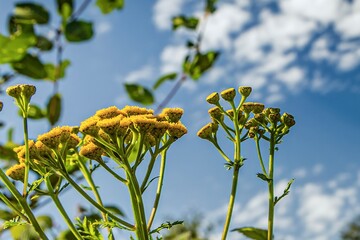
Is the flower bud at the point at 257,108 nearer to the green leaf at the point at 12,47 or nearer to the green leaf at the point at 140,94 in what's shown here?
the green leaf at the point at 12,47

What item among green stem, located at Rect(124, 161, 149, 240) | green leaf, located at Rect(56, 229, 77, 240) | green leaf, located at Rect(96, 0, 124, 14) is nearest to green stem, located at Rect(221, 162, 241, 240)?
green stem, located at Rect(124, 161, 149, 240)

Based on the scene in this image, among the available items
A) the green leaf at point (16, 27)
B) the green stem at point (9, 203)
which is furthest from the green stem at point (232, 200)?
the green leaf at point (16, 27)

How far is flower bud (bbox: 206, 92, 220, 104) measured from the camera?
1.85 metres

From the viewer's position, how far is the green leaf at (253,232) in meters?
1.95

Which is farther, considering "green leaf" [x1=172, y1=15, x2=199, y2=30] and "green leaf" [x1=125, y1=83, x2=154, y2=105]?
"green leaf" [x1=172, y1=15, x2=199, y2=30]

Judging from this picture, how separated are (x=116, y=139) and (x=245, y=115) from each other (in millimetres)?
532

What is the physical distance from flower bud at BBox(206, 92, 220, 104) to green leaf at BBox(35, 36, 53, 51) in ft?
3.65

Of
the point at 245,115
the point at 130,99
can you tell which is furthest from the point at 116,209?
the point at 245,115

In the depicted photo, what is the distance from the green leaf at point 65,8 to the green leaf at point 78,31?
0.23 feet

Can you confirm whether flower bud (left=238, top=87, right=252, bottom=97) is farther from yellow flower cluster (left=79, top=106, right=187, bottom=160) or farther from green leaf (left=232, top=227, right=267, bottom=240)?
green leaf (left=232, top=227, right=267, bottom=240)

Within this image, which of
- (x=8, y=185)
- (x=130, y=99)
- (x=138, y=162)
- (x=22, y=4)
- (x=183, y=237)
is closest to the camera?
(x=8, y=185)

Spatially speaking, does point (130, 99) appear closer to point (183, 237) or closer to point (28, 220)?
point (183, 237)

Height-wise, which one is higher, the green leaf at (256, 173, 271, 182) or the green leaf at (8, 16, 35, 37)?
the green leaf at (8, 16, 35, 37)

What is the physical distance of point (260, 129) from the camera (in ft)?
6.39
